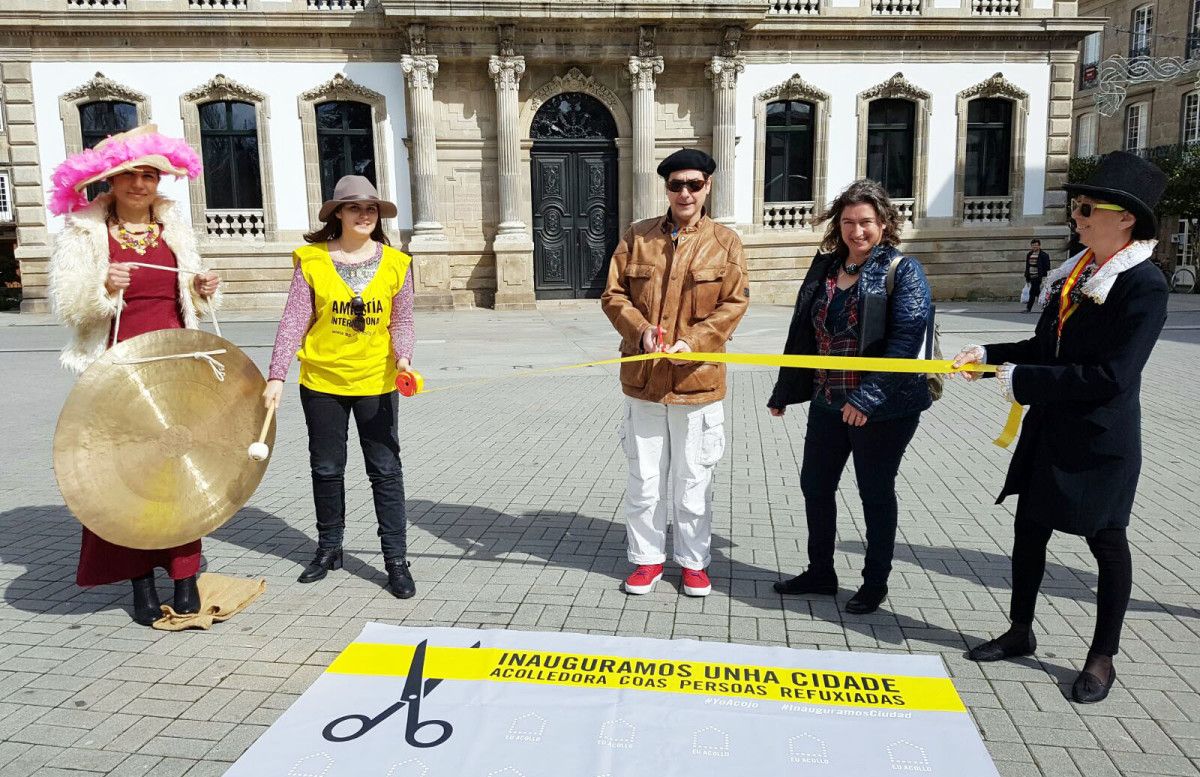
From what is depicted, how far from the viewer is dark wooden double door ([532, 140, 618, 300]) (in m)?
20.3

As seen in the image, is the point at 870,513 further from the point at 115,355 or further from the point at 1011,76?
the point at 1011,76

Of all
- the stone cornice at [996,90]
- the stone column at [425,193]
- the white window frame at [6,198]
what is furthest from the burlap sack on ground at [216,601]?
the white window frame at [6,198]

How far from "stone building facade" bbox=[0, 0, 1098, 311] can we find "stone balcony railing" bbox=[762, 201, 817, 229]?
7cm

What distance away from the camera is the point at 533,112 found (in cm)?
1988

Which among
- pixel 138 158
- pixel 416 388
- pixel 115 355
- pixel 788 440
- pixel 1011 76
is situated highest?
pixel 1011 76

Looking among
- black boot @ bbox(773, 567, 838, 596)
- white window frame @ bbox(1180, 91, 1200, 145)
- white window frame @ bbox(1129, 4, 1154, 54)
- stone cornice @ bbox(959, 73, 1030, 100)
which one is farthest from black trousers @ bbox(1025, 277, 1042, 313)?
white window frame @ bbox(1129, 4, 1154, 54)

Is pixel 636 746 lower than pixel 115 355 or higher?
lower

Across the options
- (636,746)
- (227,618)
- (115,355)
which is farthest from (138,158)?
(636,746)

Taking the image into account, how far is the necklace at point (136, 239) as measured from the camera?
384 cm

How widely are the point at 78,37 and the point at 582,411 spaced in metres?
17.5

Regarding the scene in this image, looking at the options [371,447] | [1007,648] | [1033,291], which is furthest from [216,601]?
[1033,291]

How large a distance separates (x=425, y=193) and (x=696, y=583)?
1669cm

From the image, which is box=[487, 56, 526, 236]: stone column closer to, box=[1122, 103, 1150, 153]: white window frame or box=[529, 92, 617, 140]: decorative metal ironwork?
box=[529, 92, 617, 140]: decorative metal ironwork

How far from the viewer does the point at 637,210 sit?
20.0m
